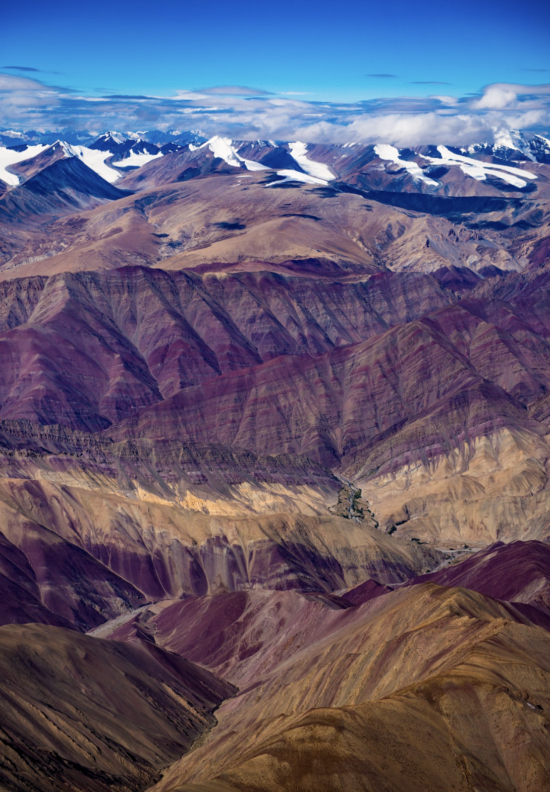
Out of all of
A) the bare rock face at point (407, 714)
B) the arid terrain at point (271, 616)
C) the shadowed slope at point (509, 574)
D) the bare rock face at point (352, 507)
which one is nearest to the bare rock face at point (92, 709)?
the arid terrain at point (271, 616)

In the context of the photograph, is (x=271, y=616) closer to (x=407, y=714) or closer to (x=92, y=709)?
(x=92, y=709)

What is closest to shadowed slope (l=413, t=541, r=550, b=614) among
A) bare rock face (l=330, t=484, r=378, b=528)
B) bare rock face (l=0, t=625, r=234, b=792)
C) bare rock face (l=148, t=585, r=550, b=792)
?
bare rock face (l=148, t=585, r=550, b=792)

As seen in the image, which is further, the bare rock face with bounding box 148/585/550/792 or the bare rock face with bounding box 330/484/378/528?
the bare rock face with bounding box 330/484/378/528

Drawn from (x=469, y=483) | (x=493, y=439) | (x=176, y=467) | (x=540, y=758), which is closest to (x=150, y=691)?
(x=540, y=758)

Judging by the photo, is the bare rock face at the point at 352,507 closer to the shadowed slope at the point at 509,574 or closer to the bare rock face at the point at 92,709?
the shadowed slope at the point at 509,574

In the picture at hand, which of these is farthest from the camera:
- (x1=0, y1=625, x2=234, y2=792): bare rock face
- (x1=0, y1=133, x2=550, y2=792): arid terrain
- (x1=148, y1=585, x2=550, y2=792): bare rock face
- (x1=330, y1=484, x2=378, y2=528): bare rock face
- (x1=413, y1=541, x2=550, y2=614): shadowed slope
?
(x1=330, y1=484, x2=378, y2=528): bare rock face

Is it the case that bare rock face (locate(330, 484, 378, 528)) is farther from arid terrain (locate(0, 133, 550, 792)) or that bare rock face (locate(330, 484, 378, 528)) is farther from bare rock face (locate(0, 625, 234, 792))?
bare rock face (locate(0, 625, 234, 792))

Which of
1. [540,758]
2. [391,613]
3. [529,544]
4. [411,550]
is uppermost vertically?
[540,758]

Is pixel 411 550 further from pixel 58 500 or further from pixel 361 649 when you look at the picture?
pixel 361 649

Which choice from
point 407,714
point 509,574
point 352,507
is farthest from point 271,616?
point 352,507
